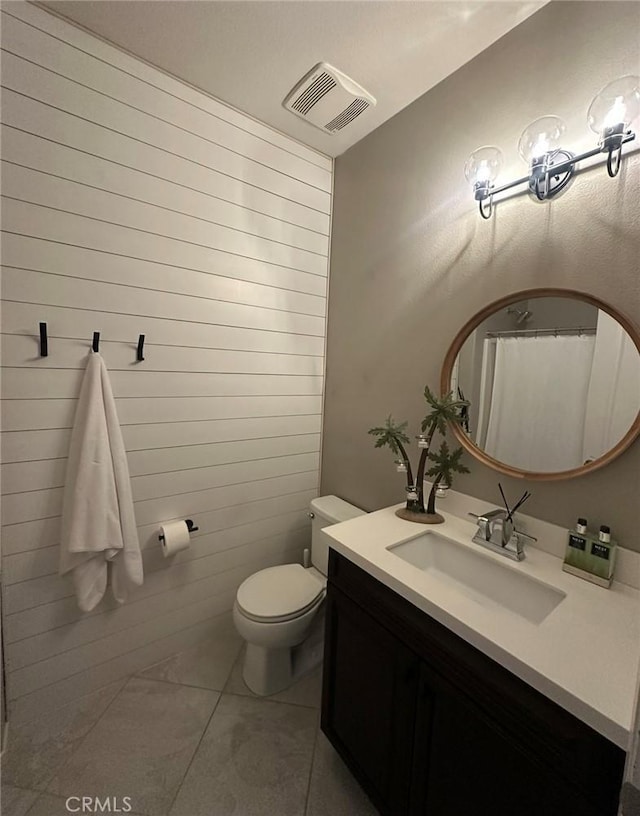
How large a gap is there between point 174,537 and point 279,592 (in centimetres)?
56

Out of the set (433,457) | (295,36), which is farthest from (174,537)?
(295,36)

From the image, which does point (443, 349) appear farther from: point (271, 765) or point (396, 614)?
point (271, 765)

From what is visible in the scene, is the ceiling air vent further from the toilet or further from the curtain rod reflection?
the toilet

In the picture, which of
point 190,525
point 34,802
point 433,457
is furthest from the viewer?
point 190,525

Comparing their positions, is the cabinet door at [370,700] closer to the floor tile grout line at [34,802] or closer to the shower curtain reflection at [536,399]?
the shower curtain reflection at [536,399]

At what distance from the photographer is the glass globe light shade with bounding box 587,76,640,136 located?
3.00ft

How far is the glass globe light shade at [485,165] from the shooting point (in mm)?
1229

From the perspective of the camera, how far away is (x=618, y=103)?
3.04 ft

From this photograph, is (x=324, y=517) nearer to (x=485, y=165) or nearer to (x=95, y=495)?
(x=95, y=495)

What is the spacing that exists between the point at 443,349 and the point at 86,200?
157 centimetres

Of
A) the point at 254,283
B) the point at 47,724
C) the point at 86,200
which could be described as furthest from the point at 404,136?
the point at 47,724

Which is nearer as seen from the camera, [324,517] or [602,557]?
[602,557]

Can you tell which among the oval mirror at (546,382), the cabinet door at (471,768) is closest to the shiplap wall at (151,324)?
the oval mirror at (546,382)

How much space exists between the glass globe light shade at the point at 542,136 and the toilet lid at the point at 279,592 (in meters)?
1.92
